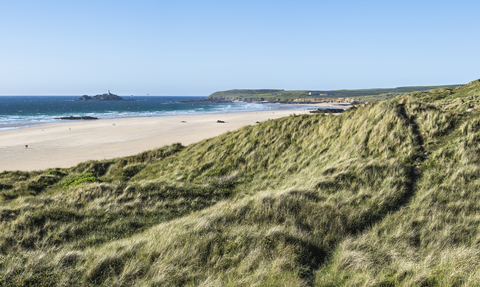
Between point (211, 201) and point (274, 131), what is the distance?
8.16 metres

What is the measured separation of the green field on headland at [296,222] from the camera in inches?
165

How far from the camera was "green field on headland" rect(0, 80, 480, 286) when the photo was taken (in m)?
4.18

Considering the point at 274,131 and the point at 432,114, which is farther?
the point at 274,131

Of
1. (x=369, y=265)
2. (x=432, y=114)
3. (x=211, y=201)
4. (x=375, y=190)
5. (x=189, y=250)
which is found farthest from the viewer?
(x=432, y=114)

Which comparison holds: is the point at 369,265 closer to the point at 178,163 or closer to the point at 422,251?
the point at 422,251

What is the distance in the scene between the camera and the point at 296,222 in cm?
603

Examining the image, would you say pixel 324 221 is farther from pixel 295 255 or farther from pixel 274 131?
pixel 274 131

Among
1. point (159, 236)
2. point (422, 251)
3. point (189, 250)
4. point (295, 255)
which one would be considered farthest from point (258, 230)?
point (422, 251)

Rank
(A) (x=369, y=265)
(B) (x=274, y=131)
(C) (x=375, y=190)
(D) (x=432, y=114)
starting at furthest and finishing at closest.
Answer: (B) (x=274, y=131) → (D) (x=432, y=114) → (C) (x=375, y=190) → (A) (x=369, y=265)

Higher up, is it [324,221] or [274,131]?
[274,131]

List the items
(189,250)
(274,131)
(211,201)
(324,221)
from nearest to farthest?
(189,250) → (324,221) → (211,201) → (274,131)

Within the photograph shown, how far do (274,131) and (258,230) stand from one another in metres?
10.8

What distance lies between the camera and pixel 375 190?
771cm

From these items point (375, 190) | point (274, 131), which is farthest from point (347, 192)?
point (274, 131)
